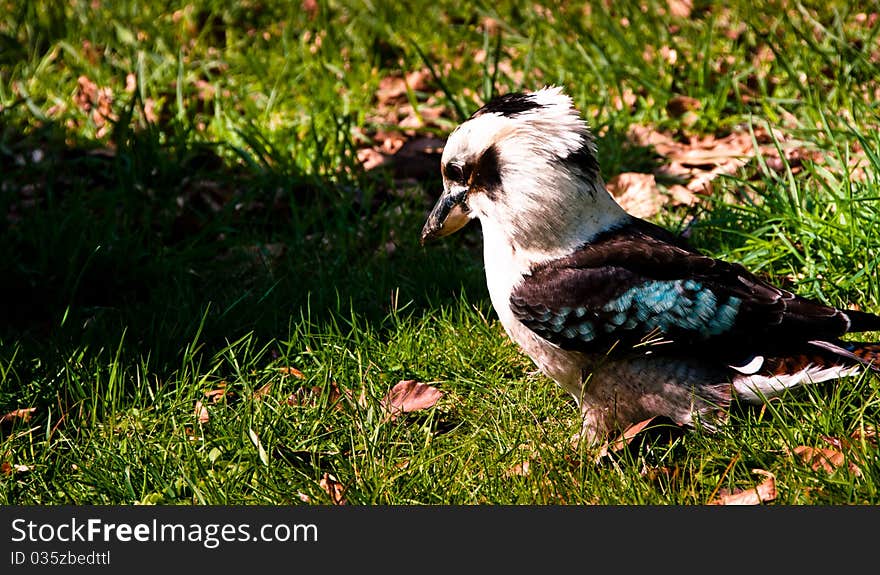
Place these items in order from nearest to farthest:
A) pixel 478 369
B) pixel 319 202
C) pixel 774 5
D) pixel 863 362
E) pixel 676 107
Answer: pixel 863 362 → pixel 478 369 → pixel 319 202 → pixel 676 107 → pixel 774 5

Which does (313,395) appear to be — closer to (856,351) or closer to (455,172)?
(455,172)

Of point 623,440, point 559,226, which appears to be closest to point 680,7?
point 559,226

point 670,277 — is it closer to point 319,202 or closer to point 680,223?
point 680,223

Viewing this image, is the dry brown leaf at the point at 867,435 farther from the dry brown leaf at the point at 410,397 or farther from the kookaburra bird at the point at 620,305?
the dry brown leaf at the point at 410,397

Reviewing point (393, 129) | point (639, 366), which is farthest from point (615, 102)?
point (639, 366)

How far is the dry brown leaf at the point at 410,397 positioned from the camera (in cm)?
395

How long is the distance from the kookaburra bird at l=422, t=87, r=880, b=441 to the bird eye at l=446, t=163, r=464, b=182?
0.12 metres

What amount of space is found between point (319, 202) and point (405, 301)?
117 centimetres

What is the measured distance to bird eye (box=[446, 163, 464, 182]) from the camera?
371 cm

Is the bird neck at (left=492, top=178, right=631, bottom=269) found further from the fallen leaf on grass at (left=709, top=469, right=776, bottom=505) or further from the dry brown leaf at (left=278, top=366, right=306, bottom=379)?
the dry brown leaf at (left=278, top=366, right=306, bottom=379)

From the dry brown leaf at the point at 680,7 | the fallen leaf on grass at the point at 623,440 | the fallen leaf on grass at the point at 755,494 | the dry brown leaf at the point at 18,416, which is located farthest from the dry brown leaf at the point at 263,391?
the dry brown leaf at the point at 680,7

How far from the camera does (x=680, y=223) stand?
16.2 ft

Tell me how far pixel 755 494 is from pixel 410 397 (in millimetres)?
1342

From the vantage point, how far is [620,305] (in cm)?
348
